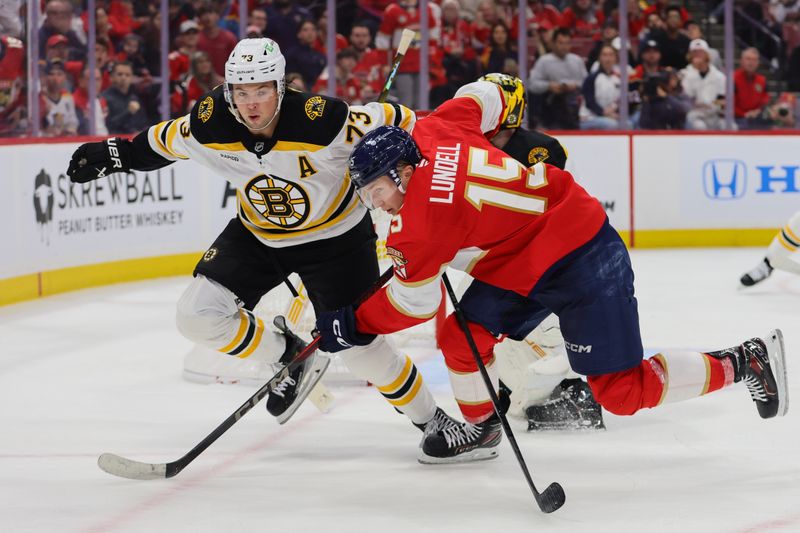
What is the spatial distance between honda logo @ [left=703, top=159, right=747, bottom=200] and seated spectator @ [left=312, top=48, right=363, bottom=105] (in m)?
2.42

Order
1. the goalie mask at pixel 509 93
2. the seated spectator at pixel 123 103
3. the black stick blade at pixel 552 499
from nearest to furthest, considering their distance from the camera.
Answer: the black stick blade at pixel 552 499, the goalie mask at pixel 509 93, the seated spectator at pixel 123 103

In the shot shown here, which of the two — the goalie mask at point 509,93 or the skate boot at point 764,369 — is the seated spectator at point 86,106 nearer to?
the goalie mask at point 509,93

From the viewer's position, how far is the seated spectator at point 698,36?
838cm

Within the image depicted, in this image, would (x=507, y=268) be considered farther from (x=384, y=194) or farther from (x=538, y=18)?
(x=538, y=18)

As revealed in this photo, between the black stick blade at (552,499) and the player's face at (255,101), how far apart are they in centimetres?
121

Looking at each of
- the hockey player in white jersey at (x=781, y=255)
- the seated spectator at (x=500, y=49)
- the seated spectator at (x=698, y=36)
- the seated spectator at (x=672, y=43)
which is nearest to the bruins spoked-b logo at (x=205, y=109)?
the hockey player in white jersey at (x=781, y=255)

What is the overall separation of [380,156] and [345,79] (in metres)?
5.28

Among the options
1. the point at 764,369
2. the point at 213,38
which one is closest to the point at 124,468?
the point at 764,369

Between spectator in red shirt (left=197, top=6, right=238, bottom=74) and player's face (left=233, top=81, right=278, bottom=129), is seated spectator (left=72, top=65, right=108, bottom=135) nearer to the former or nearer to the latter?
spectator in red shirt (left=197, top=6, right=238, bottom=74)

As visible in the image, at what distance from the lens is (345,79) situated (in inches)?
317

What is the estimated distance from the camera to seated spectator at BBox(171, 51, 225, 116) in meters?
7.77

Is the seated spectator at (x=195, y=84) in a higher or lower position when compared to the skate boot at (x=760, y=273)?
higher

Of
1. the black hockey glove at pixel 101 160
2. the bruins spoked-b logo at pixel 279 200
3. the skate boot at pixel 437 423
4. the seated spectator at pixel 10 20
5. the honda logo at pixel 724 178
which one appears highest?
the seated spectator at pixel 10 20

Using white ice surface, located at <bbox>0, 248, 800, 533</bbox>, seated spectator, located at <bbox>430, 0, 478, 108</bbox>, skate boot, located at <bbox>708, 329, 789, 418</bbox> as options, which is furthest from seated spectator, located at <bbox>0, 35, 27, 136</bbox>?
skate boot, located at <bbox>708, 329, 789, 418</bbox>
